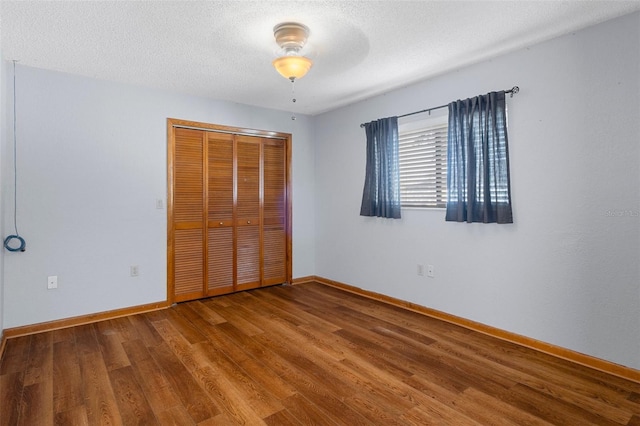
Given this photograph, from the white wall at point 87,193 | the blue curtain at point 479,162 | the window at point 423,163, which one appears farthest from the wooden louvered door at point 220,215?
the blue curtain at point 479,162

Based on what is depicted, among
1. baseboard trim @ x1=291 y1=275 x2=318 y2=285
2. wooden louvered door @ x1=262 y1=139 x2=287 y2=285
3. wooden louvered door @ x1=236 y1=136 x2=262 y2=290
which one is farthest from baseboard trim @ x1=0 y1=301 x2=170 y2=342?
baseboard trim @ x1=291 y1=275 x2=318 y2=285

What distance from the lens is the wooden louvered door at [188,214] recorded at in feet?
12.9

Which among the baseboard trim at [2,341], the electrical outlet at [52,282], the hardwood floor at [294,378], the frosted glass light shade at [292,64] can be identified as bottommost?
the hardwood floor at [294,378]

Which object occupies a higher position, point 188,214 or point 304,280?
point 188,214

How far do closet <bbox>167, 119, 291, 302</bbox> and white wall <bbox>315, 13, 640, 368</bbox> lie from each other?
1968 millimetres

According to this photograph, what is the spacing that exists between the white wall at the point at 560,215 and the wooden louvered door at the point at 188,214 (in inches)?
98.4

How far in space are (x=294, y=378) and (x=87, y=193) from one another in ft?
8.92

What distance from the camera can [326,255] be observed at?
4934 mm

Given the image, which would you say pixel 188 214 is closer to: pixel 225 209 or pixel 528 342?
pixel 225 209

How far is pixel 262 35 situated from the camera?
2520 mm

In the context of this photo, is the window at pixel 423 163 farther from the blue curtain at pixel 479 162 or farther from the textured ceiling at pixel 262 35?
the textured ceiling at pixel 262 35

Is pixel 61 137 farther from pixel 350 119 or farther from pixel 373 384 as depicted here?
pixel 373 384

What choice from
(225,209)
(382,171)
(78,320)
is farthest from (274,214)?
(78,320)

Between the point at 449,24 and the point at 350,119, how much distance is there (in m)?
2.14
